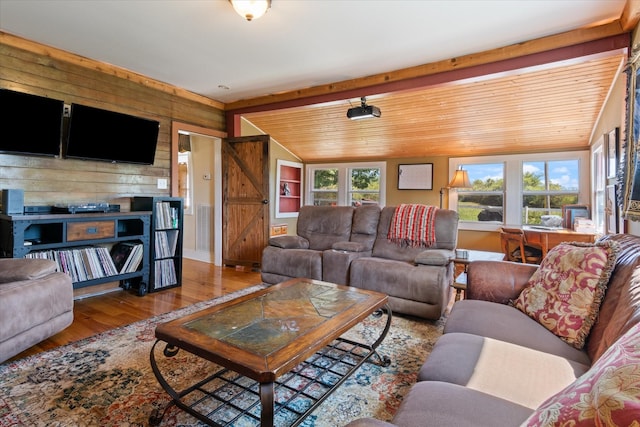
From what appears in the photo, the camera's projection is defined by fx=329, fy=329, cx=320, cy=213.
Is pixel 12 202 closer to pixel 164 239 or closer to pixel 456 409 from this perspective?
pixel 164 239

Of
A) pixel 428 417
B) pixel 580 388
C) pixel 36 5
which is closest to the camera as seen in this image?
pixel 580 388

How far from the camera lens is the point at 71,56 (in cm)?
331

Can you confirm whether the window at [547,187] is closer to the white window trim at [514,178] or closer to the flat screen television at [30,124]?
the white window trim at [514,178]

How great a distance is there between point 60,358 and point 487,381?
252cm

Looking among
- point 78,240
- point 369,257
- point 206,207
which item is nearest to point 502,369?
point 369,257

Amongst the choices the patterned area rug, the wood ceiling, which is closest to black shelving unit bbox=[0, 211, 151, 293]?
the patterned area rug

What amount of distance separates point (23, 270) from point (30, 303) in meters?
0.27

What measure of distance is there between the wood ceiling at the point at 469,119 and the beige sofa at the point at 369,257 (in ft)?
5.03

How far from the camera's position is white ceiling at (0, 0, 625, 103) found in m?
2.47

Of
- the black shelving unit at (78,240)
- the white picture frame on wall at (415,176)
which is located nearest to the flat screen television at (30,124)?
the black shelving unit at (78,240)

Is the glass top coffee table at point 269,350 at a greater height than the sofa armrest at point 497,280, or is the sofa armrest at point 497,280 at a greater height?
the sofa armrest at point 497,280

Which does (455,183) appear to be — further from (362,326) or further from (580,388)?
(580,388)

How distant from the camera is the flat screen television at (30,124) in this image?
280cm

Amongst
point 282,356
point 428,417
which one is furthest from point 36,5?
point 428,417
